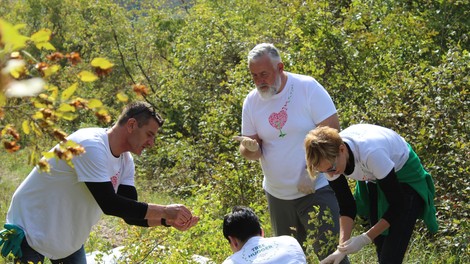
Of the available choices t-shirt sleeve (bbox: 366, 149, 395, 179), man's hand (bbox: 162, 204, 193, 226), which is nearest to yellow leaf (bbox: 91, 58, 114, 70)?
t-shirt sleeve (bbox: 366, 149, 395, 179)

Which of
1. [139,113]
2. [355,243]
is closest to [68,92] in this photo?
[139,113]

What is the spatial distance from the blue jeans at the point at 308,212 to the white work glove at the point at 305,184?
2.9 inches

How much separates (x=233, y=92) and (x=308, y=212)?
363cm

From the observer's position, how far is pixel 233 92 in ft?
28.0

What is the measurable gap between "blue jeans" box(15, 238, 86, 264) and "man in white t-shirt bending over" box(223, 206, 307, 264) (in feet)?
3.21

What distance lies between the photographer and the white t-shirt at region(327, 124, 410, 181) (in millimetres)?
4230

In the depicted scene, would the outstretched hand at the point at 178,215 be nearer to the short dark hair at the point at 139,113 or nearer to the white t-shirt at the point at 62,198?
the white t-shirt at the point at 62,198

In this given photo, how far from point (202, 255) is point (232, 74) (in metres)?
3.07

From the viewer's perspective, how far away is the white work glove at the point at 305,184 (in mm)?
4961

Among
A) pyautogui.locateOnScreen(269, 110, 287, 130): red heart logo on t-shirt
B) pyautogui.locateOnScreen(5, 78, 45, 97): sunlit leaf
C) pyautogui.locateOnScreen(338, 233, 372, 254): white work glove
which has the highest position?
pyautogui.locateOnScreen(5, 78, 45, 97): sunlit leaf

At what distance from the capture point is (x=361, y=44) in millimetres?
8555

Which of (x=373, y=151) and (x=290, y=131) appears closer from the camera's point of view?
(x=373, y=151)

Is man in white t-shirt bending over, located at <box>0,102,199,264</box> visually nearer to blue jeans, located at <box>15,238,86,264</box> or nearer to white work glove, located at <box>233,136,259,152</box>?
blue jeans, located at <box>15,238,86,264</box>

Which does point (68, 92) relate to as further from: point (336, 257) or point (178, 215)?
point (336, 257)
